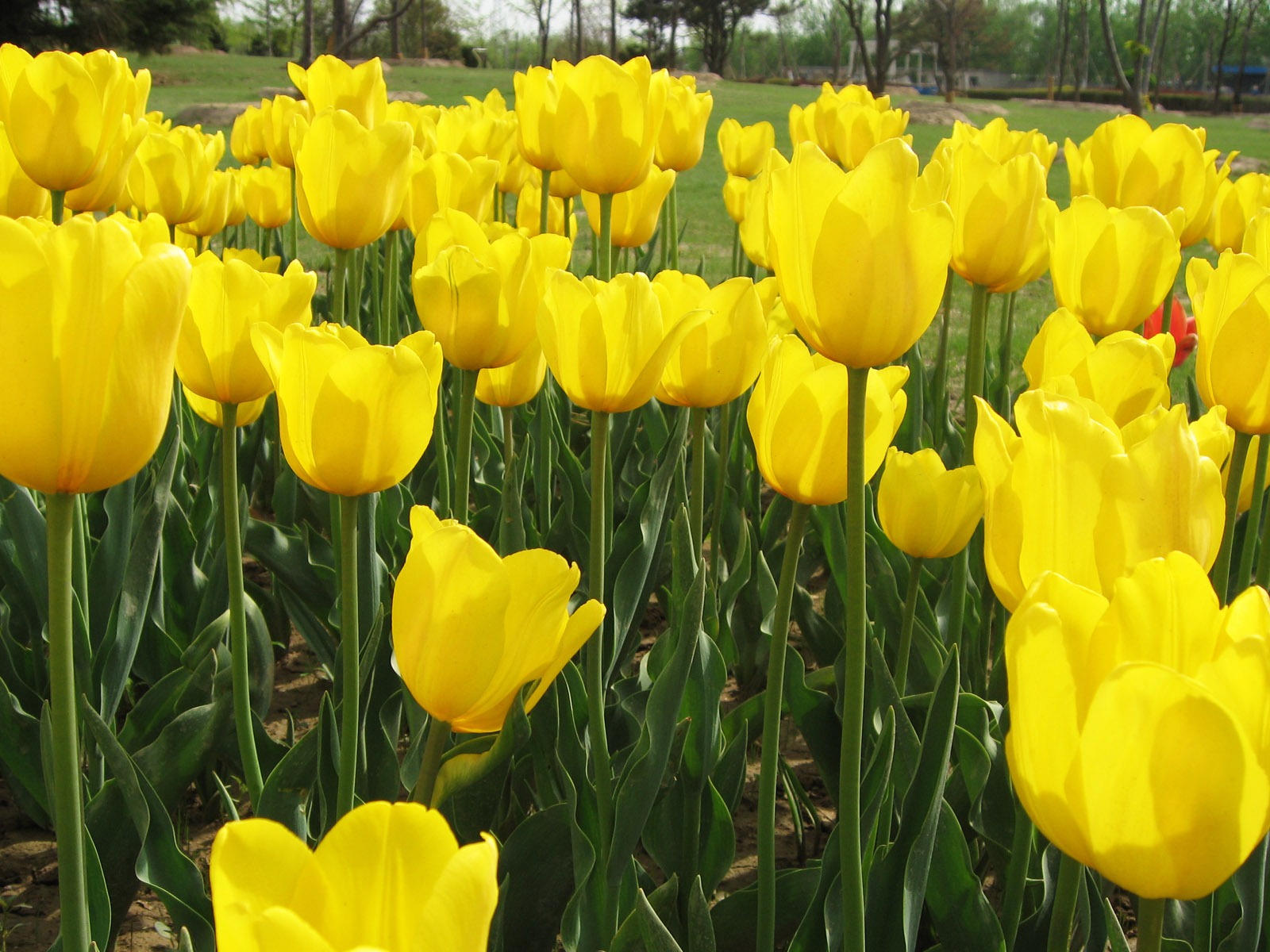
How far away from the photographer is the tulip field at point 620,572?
68 centimetres

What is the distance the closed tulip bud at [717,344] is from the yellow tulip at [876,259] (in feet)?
1.52

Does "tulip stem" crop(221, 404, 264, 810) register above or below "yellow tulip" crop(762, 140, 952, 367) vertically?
below

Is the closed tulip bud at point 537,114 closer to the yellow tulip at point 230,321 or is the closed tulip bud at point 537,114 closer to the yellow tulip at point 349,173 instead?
the yellow tulip at point 349,173

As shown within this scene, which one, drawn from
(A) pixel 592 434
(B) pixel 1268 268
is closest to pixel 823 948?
(A) pixel 592 434

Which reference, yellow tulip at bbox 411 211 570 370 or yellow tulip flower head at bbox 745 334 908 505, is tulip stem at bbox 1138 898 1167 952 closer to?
yellow tulip flower head at bbox 745 334 908 505

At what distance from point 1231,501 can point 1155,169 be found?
1207 mm

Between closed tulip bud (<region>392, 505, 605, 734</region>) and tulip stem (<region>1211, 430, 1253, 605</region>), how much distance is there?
890 millimetres

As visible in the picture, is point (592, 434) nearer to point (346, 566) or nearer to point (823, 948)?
point (346, 566)

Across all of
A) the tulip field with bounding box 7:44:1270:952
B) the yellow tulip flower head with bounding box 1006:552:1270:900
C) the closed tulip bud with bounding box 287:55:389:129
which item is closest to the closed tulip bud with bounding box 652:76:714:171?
the tulip field with bounding box 7:44:1270:952

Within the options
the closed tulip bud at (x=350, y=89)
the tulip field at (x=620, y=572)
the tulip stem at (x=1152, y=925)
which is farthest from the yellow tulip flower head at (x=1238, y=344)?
the closed tulip bud at (x=350, y=89)

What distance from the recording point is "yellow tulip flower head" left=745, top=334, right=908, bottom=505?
1345 millimetres

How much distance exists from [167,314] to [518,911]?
0.79m

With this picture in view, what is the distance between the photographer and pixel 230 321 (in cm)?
143

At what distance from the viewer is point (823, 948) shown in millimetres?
1354
